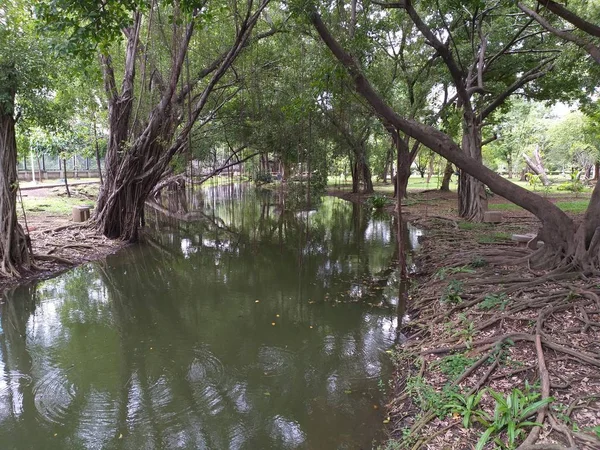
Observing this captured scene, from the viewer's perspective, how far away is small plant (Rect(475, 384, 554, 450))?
2.91 meters

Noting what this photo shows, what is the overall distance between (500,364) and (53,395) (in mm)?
4492

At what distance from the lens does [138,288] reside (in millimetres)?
7910

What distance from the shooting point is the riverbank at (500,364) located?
3.01m

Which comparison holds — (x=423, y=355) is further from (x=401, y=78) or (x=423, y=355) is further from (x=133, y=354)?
(x=401, y=78)

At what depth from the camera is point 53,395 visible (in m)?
4.12

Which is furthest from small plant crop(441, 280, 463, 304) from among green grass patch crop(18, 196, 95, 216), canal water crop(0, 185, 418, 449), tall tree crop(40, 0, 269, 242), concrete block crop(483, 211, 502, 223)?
green grass patch crop(18, 196, 95, 216)

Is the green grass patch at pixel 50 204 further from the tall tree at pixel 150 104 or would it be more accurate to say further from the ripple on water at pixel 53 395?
the ripple on water at pixel 53 395

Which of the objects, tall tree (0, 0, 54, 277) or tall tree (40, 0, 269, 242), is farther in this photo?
tall tree (40, 0, 269, 242)

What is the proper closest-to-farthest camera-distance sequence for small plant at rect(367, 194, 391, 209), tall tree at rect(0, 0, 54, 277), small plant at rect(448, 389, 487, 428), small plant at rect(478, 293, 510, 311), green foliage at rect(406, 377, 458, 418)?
1. small plant at rect(448, 389, 487, 428)
2. green foliage at rect(406, 377, 458, 418)
3. small plant at rect(478, 293, 510, 311)
4. tall tree at rect(0, 0, 54, 277)
5. small plant at rect(367, 194, 391, 209)

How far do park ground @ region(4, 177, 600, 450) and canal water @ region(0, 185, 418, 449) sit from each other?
411mm

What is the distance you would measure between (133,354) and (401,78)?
15.1 m

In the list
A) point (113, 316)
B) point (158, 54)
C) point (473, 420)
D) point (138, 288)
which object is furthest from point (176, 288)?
point (158, 54)

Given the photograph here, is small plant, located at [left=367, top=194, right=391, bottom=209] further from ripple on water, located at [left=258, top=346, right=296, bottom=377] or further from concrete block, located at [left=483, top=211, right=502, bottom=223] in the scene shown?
ripple on water, located at [left=258, top=346, right=296, bottom=377]

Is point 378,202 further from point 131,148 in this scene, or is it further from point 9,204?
point 9,204
